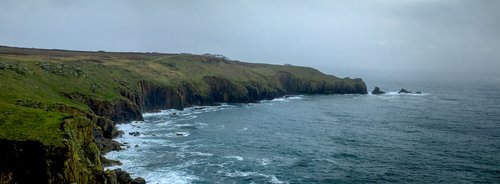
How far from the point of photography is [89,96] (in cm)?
9088

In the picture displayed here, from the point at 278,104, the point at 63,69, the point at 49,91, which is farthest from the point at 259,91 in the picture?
the point at 49,91

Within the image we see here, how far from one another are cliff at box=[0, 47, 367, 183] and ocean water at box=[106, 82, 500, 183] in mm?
7950

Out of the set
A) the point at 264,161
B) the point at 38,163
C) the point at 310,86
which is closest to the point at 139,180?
Answer: the point at 38,163

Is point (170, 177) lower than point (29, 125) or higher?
lower

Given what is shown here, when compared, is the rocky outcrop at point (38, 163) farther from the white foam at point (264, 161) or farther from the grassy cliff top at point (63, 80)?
the white foam at point (264, 161)

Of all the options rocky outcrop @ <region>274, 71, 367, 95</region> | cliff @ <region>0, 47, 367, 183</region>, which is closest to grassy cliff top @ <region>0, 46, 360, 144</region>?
cliff @ <region>0, 47, 367, 183</region>

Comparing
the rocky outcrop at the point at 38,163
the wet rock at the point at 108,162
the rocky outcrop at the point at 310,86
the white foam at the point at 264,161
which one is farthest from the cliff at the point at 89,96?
the white foam at the point at 264,161

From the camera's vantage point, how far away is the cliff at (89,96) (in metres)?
40.9

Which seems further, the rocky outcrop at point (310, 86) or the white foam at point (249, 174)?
the rocky outcrop at point (310, 86)

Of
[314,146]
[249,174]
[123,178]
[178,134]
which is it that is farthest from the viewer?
[178,134]

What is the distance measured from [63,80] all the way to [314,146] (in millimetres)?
61605

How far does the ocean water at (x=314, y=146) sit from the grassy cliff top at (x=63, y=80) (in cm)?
1380

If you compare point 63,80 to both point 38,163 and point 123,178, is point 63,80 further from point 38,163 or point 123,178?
point 38,163

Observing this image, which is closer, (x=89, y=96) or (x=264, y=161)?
(x=264, y=161)
